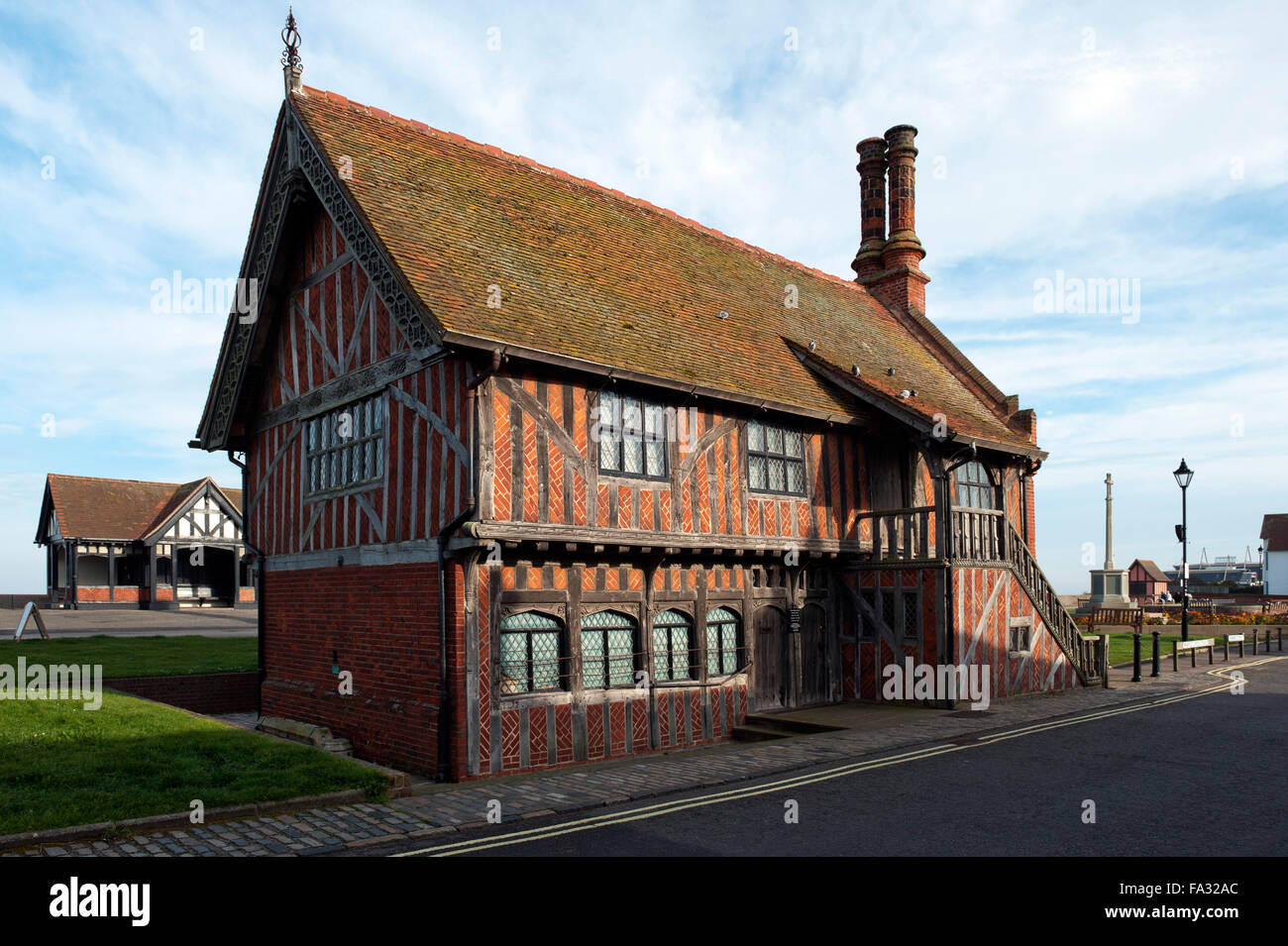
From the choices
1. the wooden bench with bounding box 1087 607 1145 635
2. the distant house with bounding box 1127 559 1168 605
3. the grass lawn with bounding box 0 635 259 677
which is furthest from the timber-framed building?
the distant house with bounding box 1127 559 1168 605

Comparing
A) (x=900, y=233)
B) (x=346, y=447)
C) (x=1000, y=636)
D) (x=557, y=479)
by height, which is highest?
(x=900, y=233)

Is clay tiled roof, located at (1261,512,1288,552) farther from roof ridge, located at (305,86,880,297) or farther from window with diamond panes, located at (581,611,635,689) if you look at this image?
window with diamond panes, located at (581,611,635,689)

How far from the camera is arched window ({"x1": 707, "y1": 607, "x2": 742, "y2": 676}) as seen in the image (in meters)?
14.2

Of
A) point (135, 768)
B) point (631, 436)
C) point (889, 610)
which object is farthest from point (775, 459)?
point (135, 768)

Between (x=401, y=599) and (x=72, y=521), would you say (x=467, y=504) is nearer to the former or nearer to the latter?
(x=401, y=599)

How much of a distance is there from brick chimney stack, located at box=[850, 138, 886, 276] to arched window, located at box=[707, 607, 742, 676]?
13.8 metres

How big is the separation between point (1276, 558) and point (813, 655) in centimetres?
7666

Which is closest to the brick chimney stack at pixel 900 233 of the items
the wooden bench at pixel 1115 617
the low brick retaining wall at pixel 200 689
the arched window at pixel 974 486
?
the arched window at pixel 974 486

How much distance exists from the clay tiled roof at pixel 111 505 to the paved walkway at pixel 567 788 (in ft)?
125

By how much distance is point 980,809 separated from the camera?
8.58 meters

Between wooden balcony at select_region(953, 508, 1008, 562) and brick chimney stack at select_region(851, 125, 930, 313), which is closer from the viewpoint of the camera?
wooden balcony at select_region(953, 508, 1008, 562)

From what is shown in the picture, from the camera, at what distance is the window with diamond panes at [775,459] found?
1473 centimetres

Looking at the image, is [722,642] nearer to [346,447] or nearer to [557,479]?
[557,479]
